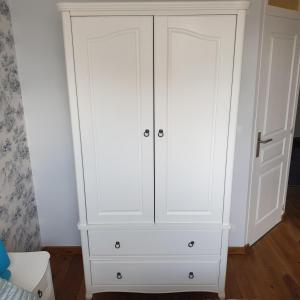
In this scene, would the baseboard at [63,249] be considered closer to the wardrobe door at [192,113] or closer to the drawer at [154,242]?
the drawer at [154,242]

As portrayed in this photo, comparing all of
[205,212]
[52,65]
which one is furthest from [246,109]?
[52,65]

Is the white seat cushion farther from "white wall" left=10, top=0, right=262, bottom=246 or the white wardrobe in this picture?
"white wall" left=10, top=0, right=262, bottom=246

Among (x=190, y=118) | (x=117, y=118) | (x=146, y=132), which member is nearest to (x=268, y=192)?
(x=190, y=118)

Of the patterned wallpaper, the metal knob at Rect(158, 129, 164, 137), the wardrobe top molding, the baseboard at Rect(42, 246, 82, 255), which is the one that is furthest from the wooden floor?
the wardrobe top molding

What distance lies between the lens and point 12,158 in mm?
1918

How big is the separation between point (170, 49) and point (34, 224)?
1.69 metres

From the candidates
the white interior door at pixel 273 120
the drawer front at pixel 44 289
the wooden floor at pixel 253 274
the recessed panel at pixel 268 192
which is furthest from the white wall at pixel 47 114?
the recessed panel at pixel 268 192

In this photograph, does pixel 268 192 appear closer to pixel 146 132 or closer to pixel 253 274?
pixel 253 274

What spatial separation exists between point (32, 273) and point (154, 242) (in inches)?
28.5

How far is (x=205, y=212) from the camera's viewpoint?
5.71ft

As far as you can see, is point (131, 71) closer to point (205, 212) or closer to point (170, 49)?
point (170, 49)

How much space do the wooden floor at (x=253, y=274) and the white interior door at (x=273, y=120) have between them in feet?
0.52

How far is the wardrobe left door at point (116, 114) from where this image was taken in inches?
57.2

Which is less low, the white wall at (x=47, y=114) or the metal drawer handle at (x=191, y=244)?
the white wall at (x=47, y=114)
